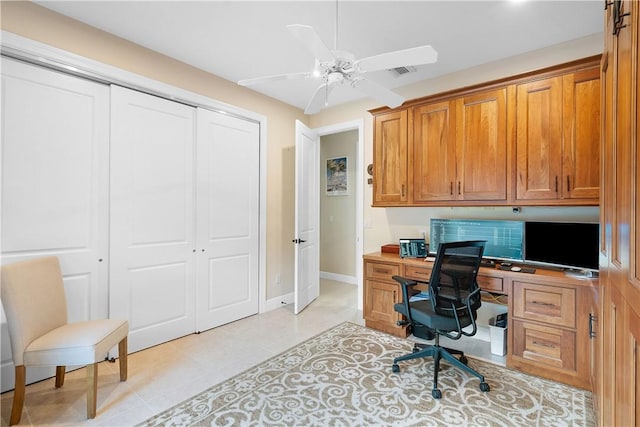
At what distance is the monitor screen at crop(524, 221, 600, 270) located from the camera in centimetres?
225

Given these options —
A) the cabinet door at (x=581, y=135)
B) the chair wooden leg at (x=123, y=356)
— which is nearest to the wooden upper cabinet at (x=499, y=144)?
the cabinet door at (x=581, y=135)

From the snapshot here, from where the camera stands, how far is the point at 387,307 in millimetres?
3117

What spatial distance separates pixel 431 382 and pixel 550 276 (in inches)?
47.0

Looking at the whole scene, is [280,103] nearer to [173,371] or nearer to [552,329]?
[173,371]

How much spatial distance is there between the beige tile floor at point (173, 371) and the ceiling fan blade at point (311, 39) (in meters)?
2.35

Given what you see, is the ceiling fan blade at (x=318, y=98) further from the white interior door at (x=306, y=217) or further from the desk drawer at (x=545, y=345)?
the desk drawer at (x=545, y=345)

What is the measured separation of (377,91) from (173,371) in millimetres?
2635

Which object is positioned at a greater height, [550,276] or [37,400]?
[550,276]

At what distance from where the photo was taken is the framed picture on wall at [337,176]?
17.5 feet

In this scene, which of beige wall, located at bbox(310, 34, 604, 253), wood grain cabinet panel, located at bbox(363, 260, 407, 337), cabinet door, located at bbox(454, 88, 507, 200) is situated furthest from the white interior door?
cabinet door, located at bbox(454, 88, 507, 200)

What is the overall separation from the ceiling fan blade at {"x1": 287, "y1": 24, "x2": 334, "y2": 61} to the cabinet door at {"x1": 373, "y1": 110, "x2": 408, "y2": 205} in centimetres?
168

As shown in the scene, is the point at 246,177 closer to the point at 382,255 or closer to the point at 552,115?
the point at 382,255

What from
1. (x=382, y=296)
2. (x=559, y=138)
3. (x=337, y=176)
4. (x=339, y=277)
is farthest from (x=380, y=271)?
(x=337, y=176)

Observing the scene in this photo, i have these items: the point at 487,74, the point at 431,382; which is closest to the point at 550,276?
the point at 431,382
